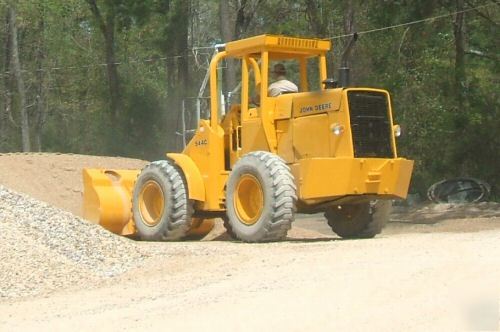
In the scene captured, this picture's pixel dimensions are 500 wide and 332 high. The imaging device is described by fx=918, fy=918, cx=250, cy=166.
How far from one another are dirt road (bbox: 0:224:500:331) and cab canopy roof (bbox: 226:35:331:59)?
376 centimetres

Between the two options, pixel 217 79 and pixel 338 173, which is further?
pixel 217 79

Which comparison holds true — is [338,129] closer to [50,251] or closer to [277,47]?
[277,47]

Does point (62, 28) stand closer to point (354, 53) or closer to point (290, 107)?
→ point (354, 53)

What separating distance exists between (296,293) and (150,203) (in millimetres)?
7260

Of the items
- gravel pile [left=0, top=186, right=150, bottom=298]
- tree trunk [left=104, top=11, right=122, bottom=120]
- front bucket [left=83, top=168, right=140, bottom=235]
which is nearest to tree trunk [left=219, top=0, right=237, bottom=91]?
front bucket [left=83, top=168, right=140, bottom=235]

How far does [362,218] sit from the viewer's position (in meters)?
14.6

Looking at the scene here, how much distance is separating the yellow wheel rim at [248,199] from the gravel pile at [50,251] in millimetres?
1776

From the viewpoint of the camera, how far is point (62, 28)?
4912 centimetres

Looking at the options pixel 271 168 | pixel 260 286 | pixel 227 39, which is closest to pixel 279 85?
pixel 271 168

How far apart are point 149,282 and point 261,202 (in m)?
3.35

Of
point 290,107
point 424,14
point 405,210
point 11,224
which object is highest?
point 424,14

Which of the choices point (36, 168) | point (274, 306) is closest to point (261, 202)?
point (274, 306)

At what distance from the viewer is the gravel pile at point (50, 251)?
10742mm

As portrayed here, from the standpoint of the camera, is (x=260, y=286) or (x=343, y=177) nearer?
(x=260, y=286)
